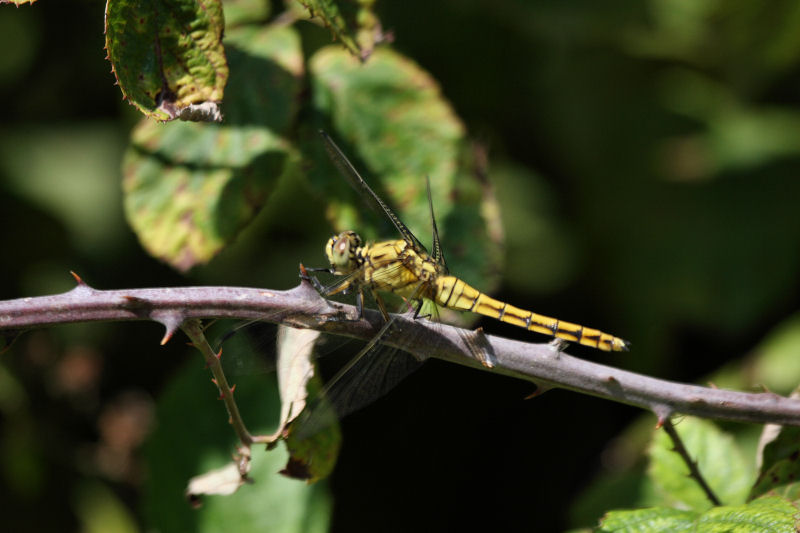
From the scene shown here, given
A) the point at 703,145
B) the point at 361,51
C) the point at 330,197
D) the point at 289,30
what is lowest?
the point at 330,197

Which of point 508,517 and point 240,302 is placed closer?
point 240,302

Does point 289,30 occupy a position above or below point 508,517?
above

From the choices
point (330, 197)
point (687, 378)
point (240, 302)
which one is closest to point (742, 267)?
point (687, 378)

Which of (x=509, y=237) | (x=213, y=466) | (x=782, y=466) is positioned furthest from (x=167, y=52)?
(x=509, y=237)

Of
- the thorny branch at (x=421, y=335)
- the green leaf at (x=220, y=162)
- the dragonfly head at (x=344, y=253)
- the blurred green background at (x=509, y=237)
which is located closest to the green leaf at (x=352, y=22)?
the green leaf at (x=220, y=162)

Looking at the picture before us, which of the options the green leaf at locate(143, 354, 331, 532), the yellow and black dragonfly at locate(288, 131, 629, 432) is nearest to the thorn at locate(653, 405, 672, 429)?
the yellow and black dragonfly at locate(288, 131, 629, 432)

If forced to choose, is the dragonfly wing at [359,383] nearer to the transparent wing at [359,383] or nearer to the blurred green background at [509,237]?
the transparent wing at [359,383]

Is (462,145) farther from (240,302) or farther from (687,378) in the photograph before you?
(687,378)

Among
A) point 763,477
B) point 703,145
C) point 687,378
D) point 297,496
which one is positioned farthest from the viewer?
point 703,145
